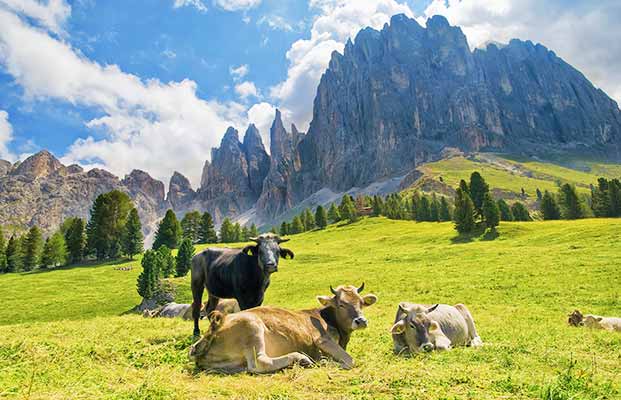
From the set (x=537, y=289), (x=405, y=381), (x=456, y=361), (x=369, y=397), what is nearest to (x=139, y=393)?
(x=369, y=397)

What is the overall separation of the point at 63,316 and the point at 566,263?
41.2 metres

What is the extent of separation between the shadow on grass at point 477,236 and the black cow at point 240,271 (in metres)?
48.8

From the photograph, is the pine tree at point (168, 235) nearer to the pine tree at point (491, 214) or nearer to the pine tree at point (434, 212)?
the pine tree at point (491, 214)

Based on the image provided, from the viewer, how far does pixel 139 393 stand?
432 centimetres

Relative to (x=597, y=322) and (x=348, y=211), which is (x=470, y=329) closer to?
(x=597, y=322)

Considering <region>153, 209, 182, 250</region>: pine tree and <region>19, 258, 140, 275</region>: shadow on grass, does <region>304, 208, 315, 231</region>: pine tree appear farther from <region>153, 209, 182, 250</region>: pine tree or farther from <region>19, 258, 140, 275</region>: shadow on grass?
<region>19, 258, 140, 275</region>: shadow on grass

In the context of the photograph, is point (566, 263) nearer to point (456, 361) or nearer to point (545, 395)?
point (456, 361)

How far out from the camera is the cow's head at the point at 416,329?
801 centimetres

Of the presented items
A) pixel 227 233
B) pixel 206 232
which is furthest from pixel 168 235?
pixel 227 233

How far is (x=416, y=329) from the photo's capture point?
8234 millimetres

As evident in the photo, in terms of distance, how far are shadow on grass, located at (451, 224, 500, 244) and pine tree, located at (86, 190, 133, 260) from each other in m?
63.8

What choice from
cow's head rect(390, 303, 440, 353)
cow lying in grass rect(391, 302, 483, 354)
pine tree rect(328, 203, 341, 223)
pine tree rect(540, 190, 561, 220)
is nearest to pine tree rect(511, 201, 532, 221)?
pine tree rect(540, 190, 561, 220)

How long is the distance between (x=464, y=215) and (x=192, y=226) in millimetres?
69218

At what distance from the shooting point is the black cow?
939 cm
